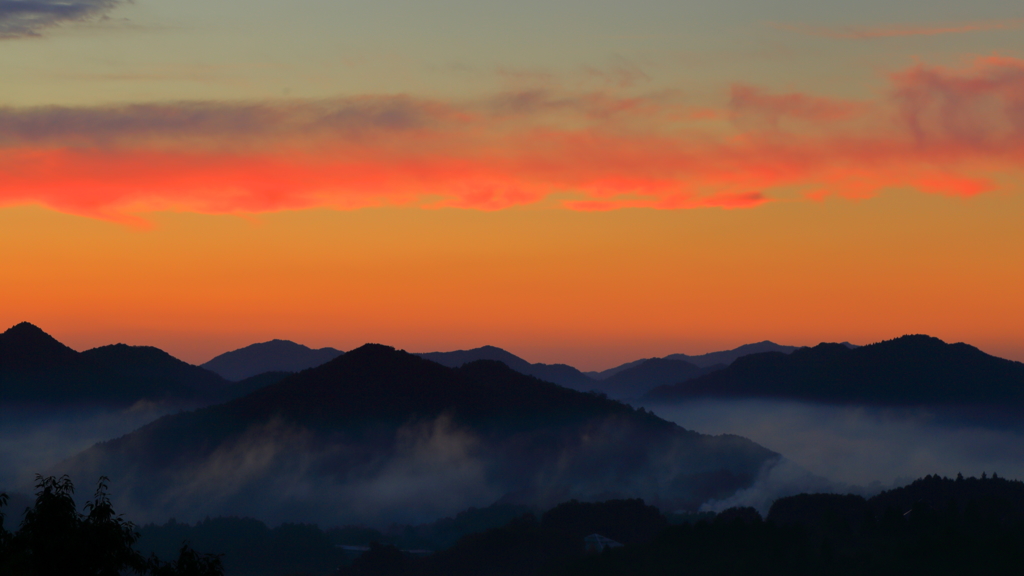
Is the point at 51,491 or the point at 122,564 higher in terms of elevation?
the point at 51,491

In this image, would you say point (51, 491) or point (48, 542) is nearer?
point (48, 542)

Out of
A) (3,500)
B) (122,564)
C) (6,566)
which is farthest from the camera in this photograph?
(3,500)

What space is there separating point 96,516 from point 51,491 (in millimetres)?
4670

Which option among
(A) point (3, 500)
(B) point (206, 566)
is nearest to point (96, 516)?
(B) point (206, 566)

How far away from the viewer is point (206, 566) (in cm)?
5397

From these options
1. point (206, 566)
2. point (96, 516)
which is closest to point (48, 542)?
point (96, 516)

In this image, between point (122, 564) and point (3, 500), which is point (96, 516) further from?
point (3, 500)

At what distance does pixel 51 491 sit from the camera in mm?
55906

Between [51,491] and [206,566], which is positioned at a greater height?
[51,491]

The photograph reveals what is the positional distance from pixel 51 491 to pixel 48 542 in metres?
4.11

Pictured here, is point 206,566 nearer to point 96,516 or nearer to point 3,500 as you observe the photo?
point 96,516

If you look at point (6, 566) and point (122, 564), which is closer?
point (6, 566)

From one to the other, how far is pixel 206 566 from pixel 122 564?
4085mm

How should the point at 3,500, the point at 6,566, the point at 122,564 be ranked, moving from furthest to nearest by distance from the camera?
the point at 3,500
the point at 122,564
the point at 6,566
